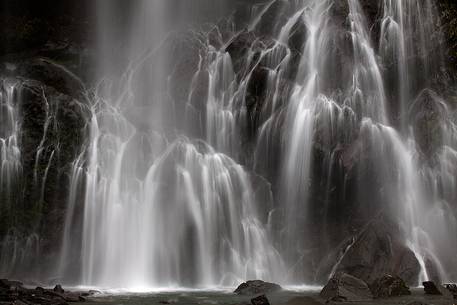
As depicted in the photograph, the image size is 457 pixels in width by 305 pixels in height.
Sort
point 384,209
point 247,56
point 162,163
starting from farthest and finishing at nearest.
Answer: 1. point 247,56
2. point 162,163
3. point 384,209

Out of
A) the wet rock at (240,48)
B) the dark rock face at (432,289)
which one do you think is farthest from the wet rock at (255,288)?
the wet rock at (240,48)

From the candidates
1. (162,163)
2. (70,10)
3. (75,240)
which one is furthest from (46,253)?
(70,10)

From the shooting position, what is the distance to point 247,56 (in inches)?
1534

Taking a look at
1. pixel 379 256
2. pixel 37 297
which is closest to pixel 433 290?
pixel 379 256

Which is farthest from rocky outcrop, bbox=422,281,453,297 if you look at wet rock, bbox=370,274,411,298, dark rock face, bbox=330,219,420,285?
dark rock face, bbox=330,219,420,285

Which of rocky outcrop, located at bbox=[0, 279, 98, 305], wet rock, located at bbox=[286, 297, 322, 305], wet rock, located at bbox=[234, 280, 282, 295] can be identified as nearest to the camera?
wet rock, located at bbox=[286, 297, 322, 305]

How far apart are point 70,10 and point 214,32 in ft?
45.0

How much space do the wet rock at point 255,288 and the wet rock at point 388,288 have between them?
15.0 feet

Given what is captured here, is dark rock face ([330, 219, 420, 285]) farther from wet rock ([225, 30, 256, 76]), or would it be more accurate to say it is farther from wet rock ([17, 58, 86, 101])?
wet rock ([17, 58, 86, 101])

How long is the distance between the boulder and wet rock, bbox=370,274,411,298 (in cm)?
50

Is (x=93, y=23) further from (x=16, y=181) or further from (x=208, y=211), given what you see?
(x=208, y=211)

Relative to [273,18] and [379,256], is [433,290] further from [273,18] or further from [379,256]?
[273,18]

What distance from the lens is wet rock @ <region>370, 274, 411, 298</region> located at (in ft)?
73.6

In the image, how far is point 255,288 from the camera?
81.9ft
